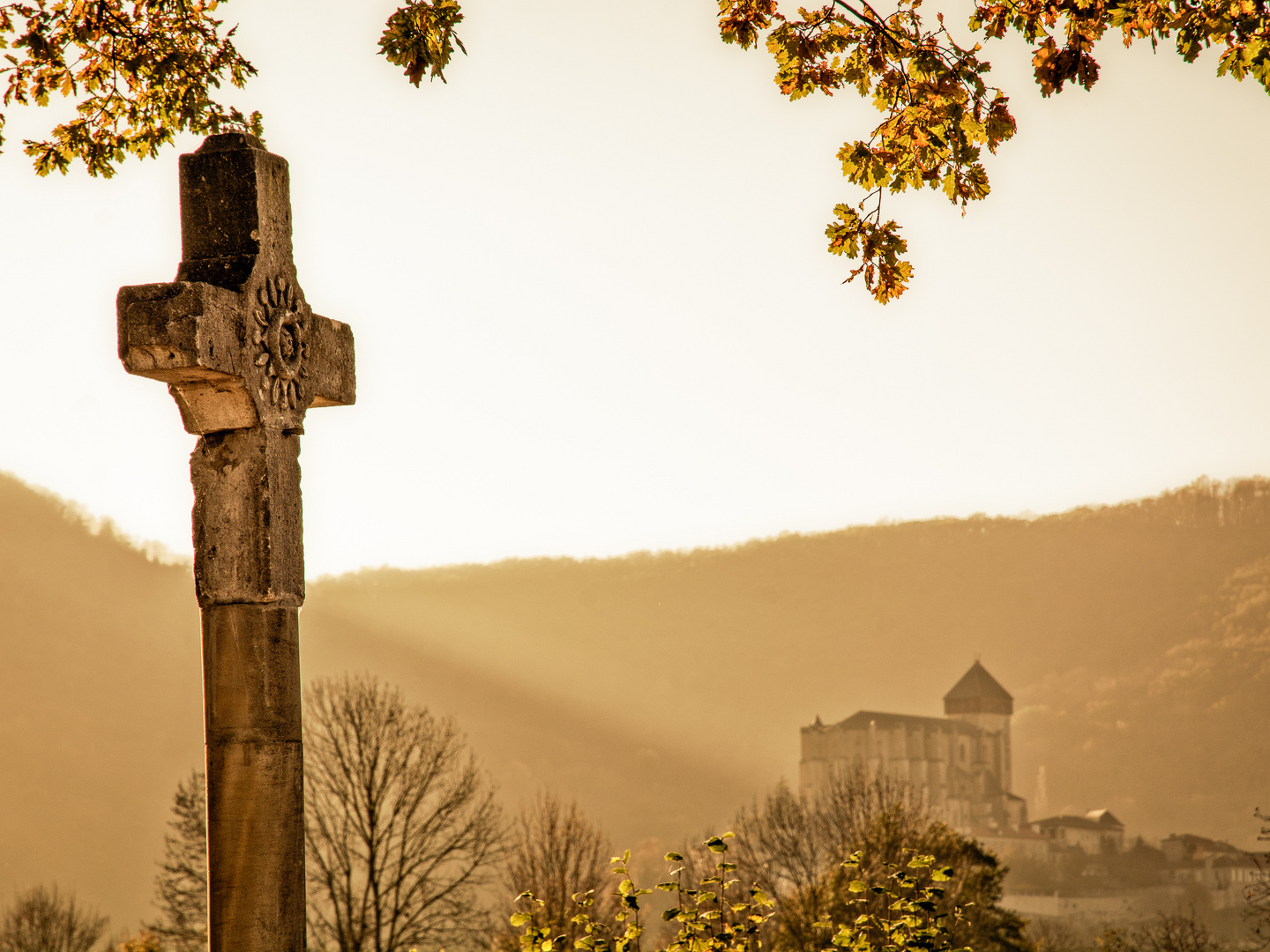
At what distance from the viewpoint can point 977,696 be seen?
11525cm

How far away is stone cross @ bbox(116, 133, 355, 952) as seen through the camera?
431 cm

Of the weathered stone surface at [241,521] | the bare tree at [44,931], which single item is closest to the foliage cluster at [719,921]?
the weathered stone surface at [241,521]

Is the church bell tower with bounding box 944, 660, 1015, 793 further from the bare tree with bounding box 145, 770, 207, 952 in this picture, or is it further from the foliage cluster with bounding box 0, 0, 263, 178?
the foliage cluster with bounding box 0, 0, 263, 178

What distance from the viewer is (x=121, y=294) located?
4289 mm

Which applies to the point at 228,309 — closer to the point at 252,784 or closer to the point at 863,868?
the point at 252,784

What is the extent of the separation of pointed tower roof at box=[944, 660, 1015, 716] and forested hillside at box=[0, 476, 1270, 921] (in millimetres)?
19212

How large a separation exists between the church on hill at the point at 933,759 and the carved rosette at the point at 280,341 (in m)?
101

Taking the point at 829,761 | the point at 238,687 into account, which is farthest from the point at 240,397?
the point at 829,761

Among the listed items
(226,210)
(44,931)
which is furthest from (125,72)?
(44,931)

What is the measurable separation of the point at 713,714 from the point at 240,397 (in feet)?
433

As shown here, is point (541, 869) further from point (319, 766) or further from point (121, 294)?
point (121, 294)

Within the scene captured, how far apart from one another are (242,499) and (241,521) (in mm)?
79

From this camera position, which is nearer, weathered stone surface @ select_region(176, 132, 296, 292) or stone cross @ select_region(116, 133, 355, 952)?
stone cross @ select_region(116, 133, 355, 952)

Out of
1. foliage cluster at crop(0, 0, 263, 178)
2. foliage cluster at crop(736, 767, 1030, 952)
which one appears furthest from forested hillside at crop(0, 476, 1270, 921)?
foliage cluster at crop(0, 0, 263, 178)
